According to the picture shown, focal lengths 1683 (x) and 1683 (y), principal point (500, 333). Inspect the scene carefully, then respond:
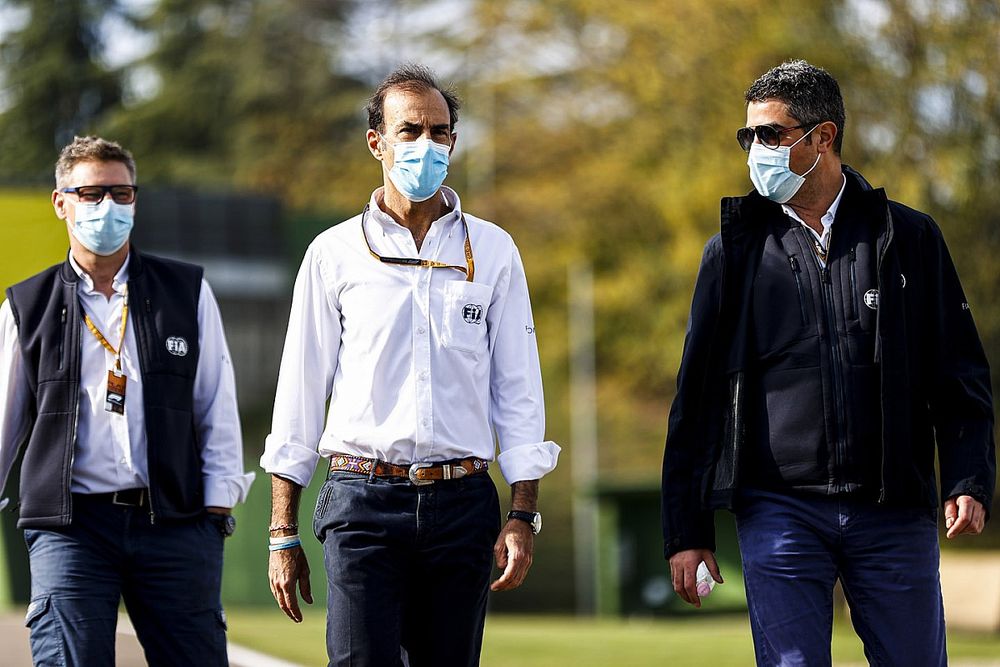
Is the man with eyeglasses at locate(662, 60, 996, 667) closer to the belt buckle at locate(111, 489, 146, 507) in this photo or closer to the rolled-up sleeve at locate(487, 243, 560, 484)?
the rolled-up sleeve at locate(487, 243, 560, 484)

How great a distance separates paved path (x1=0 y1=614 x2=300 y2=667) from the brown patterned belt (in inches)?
190

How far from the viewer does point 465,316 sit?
5406 millimetres

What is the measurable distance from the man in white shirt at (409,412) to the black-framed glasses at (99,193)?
137 centimetres

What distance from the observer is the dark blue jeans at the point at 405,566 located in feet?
17.0

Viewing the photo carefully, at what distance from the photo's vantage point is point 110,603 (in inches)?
239

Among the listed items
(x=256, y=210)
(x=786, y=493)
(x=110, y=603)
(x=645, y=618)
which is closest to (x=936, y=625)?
(x=786, y=493)

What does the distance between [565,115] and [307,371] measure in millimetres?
36446

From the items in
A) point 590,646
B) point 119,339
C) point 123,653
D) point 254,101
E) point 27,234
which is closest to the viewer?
point 119,339

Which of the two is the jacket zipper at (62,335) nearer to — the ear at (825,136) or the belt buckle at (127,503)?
the belt buckle at (127,503)

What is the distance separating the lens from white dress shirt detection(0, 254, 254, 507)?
618cm

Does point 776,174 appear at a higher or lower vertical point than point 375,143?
lower

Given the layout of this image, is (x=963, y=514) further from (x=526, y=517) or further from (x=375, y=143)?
(x=375, y=143)

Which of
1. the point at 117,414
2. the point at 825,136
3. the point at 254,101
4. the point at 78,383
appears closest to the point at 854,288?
the point at 825,136

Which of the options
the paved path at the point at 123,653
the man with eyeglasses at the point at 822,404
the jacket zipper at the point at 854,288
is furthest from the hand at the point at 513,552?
the paved path at the point at 123,653
